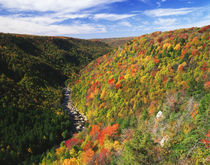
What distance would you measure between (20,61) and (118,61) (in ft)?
210

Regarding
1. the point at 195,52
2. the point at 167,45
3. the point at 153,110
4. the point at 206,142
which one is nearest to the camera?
the point at 206,142

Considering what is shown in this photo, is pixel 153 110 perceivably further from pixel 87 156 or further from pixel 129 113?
pixel 87 156

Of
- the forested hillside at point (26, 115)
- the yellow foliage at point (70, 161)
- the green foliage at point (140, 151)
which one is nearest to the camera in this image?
the green foliage at point (140, 151)

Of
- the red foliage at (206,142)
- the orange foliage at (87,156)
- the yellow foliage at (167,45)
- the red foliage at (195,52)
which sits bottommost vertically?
the orange foliage at (87,156)

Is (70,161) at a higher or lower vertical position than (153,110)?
lower

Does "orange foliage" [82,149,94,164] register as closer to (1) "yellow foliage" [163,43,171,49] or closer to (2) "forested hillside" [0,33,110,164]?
(2) "forested hillside" [0,33,110,164]

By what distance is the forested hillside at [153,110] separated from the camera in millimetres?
12773

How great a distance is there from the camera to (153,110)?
25.3 m

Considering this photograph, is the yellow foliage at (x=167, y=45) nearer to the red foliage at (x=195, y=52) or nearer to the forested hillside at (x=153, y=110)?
the forested hillside at (x=153, y=110)

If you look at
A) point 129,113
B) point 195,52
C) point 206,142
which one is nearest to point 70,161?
point 129,113

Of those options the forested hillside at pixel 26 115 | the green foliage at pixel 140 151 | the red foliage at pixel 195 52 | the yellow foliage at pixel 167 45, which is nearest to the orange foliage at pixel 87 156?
the green foliage at pixel 140 151

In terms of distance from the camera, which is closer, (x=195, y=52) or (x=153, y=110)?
(x=153, y=110)

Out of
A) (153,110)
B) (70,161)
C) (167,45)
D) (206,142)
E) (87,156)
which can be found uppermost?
(167,45)

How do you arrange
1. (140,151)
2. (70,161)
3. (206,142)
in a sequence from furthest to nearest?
(70,161), (140,151), (206,142)
